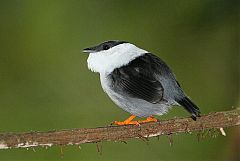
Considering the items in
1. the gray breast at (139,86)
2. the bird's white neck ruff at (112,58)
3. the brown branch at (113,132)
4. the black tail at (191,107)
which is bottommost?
the brown branch at (113,132)

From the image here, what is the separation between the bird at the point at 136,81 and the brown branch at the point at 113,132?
6 centimetres

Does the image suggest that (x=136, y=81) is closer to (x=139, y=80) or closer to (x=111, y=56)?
(x=139, y=80)

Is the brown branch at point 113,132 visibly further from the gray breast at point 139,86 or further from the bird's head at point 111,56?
the bird's head at point 111,56

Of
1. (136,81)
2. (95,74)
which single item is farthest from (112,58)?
(95,74)

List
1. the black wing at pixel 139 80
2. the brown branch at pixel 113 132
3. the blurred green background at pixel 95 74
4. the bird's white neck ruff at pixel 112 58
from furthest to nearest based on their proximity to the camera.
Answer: the blurred green background at pixel 95 74
the bird's white neck ruff at pixel 112 58
the black wing at pixel 139 80
the brown branch at pixel 113 132

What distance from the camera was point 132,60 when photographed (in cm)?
197

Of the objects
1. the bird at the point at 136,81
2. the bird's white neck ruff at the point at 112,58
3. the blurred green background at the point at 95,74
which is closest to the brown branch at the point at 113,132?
the bird at the point at 136,81

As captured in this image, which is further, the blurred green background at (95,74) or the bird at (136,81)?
the blurred green background at (95,74)

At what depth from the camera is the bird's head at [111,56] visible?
1.97 m

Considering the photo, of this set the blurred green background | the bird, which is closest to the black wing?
the bird

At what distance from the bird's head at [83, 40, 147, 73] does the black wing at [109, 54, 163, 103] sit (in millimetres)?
30

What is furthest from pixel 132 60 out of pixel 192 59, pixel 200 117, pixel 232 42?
pixel 232 42

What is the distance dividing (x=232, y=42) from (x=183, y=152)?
2.52ft

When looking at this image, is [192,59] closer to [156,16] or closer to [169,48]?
[169,48]
